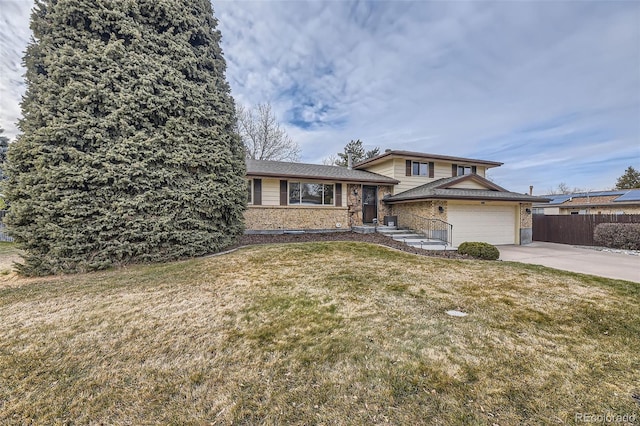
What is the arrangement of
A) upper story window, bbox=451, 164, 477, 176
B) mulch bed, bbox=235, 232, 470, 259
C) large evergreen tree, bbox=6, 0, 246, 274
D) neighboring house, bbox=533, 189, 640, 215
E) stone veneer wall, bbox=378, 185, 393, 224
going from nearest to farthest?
large evergreen tree, bbox=6, 0, 246, 274, mulch bed, bbox=235, 232, 470, 259, stone veneer wall, bbox=378, 185, 393, 224, upper story window, bbox=451, 164, 477, 176, neighboring house, bbox=533, 189, 640, 215

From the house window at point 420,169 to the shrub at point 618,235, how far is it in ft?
A: 24.6

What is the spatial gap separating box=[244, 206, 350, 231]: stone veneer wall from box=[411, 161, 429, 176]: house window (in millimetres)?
4579

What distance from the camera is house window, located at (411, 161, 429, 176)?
13.8m

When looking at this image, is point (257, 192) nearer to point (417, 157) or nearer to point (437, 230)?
point (437, 230)

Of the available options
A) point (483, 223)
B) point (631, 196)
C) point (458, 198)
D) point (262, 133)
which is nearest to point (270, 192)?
point (458, 198)

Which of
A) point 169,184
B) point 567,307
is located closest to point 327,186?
point 169,184

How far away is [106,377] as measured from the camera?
233 cm

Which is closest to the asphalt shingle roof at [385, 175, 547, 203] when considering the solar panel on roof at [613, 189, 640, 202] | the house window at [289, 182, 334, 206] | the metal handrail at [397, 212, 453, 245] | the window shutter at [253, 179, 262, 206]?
the metal handrail at [397, 212, 453, 245]

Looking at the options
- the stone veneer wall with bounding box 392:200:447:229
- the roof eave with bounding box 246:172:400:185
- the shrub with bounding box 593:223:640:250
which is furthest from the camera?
the roof eave with bounding box 246:172:400:185

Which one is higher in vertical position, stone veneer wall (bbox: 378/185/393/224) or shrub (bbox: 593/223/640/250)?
stone veneer wall (bbox: 378/185/393/224)

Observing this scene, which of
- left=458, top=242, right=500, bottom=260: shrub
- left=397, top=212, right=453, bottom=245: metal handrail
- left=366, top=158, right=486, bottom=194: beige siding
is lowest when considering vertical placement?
left=458, top=242, right=500, bottom=260: shrub

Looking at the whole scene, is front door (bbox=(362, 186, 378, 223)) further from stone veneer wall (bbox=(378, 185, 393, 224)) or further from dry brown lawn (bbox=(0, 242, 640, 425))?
dry brown lawn (bbox=(0, 242, 640, 425))

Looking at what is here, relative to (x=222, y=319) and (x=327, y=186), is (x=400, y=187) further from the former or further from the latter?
(x=222, y=319)

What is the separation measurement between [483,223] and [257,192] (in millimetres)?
10403
